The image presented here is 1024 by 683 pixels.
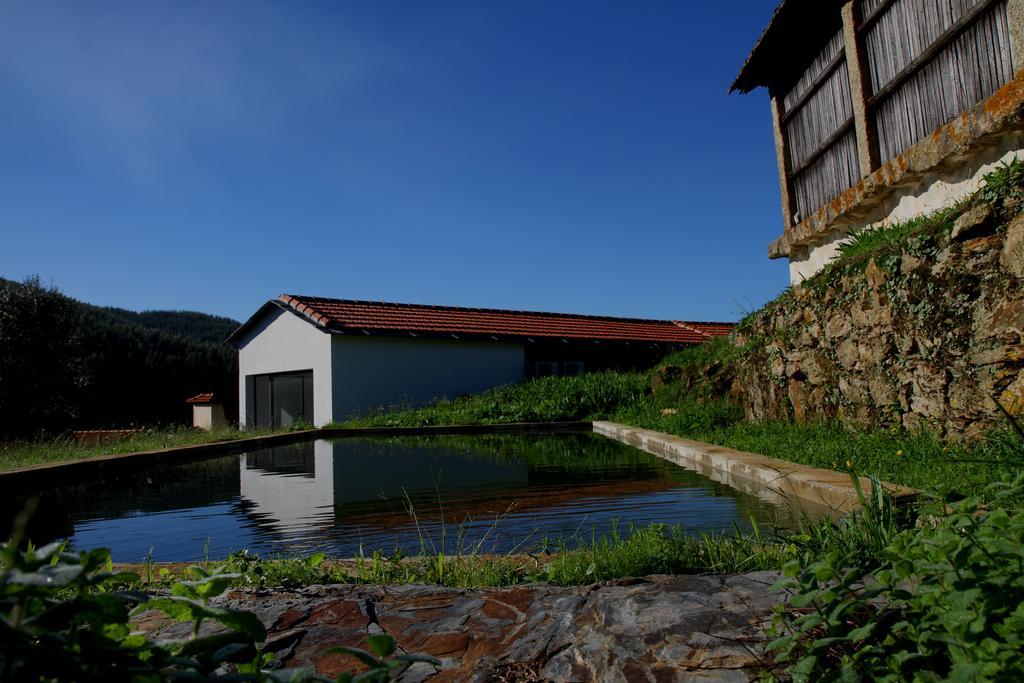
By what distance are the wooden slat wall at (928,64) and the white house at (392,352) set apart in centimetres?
1192

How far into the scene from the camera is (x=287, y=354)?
20234 millimetres

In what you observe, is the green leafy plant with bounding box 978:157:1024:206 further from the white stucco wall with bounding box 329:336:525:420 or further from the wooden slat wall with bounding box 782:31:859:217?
the white stucco wall with bounding box 329:336:525:420

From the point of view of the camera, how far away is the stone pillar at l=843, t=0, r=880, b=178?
834 cm

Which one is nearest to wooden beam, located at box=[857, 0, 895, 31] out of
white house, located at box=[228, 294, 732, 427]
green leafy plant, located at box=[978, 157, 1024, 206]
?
green leafy plant, located at box=[978, 157, 1024, 206]

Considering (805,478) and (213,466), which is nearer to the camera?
(805,478)

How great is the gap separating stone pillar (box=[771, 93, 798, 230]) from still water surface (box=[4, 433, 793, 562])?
489 cm

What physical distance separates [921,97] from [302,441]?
11.5 m

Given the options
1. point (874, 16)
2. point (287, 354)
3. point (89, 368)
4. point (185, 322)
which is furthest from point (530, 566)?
point (185, 322)

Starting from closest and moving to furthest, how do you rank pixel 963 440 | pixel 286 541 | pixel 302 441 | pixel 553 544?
pixel 553 544 < pixel 286 541 < pixel 963 440 < pixel 302 441

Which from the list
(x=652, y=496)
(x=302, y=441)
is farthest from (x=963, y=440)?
(x=302, y=441)

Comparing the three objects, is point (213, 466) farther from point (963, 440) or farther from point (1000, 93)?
point (1000, 93)

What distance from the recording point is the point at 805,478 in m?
4.72

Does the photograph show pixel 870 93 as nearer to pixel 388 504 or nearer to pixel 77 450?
pixel 388 504

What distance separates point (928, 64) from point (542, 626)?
309 inches
